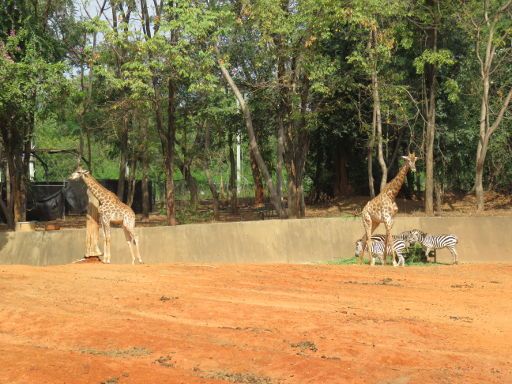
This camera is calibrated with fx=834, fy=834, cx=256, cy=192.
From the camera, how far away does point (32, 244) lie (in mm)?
21531

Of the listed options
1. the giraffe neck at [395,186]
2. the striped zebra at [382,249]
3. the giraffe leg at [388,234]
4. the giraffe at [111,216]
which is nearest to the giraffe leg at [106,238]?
the giraffe at [111,216]

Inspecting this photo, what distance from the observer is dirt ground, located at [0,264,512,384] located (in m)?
8.40

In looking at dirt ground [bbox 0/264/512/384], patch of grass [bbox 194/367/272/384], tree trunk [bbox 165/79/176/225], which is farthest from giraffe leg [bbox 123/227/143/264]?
patch of grass [bbox 194/367/272/384]

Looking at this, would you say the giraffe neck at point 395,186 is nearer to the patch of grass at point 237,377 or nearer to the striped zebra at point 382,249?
the striped zebra at point 382,249

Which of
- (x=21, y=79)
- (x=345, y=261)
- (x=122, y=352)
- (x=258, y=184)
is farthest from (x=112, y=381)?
(x=258, y=184)

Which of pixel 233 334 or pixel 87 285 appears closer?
pixel 233 334

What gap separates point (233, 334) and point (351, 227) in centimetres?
1248

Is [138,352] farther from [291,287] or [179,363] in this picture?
[291,287]

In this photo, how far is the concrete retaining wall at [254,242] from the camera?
823 inches

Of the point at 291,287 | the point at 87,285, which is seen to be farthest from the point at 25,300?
the point at 291,287

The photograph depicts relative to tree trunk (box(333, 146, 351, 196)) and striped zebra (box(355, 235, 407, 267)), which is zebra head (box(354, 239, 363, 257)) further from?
tree trunk (box(333, 146, 351, 196))

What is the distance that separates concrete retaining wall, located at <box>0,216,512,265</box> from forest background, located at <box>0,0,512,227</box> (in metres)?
4.41

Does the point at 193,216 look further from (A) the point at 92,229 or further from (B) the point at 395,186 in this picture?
(A) the point at 92,229

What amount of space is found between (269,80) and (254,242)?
1098 centimetres
